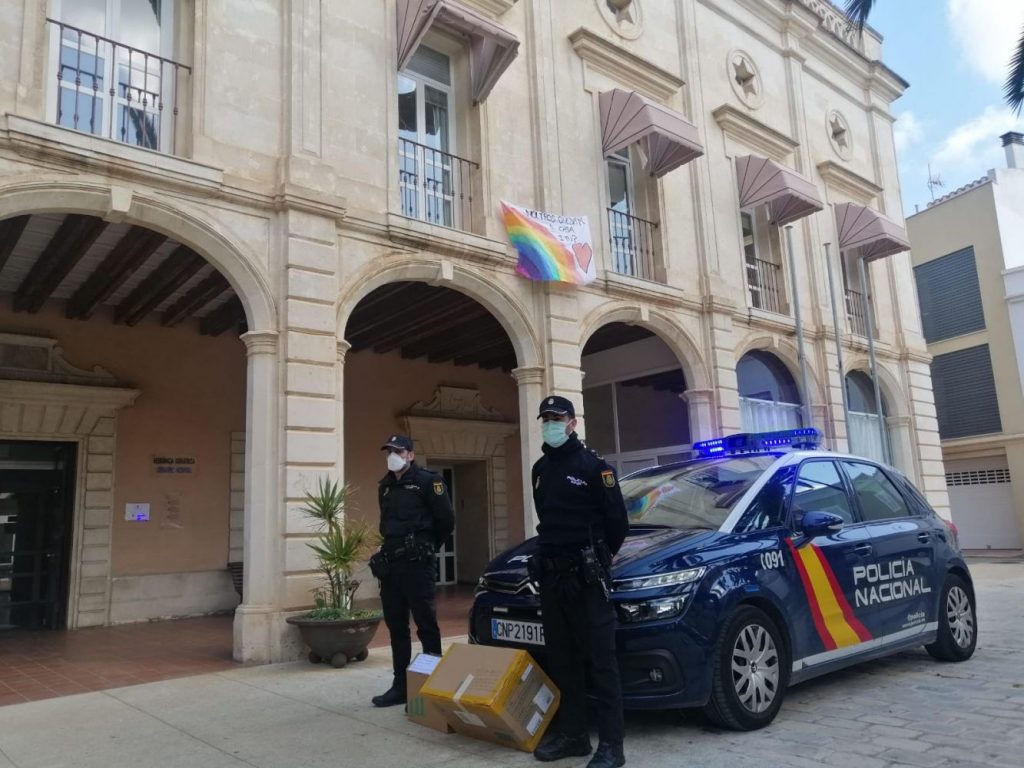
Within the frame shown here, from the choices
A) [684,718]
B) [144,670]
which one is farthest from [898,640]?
[144,670]

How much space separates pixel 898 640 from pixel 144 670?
20.4 ft

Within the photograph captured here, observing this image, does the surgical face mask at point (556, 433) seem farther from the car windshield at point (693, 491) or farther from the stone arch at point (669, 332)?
the stone arch at point (669, 332)

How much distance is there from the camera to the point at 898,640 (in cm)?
555

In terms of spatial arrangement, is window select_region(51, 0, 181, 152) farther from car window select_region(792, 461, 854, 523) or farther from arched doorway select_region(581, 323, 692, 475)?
arched doorway select_region(581, 323, 692, 475)

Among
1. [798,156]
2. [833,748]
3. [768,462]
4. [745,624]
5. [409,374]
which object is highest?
[798,156]

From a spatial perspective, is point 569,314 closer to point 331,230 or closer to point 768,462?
point 331,230

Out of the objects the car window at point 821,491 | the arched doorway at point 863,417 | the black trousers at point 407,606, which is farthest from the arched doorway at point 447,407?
the arched doorway at point 863,417

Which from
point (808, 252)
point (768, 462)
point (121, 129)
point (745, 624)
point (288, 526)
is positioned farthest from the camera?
point (808, 252)

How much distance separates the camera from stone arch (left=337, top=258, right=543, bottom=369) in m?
8.73

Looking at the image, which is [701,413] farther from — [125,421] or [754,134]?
[125,421]

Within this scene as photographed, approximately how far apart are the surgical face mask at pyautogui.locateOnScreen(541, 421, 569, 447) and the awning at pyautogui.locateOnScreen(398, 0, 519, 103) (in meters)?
6.85

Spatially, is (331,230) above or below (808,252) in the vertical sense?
below

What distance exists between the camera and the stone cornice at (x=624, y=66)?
39.5ft

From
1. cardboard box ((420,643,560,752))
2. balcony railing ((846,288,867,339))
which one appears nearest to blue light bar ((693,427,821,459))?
cardboard box ((420,643,560,752))
